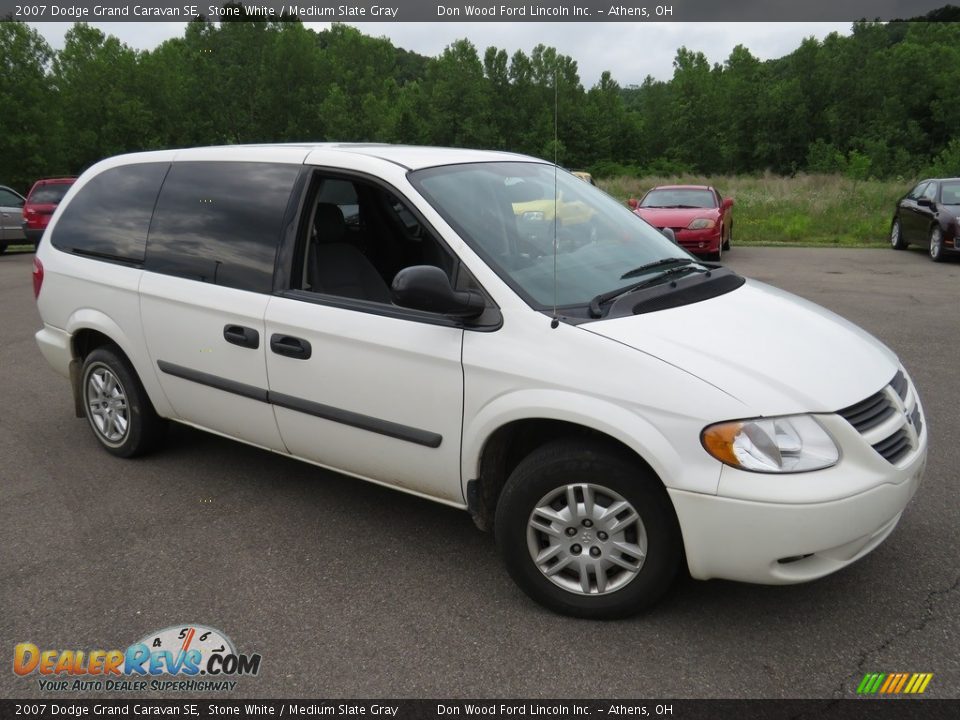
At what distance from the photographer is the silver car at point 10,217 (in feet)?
62.4

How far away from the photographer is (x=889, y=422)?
9.61 feet

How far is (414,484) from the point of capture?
137 inches

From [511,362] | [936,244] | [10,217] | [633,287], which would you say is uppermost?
[633,287]

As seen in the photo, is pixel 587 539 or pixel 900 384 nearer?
pixel 587 539

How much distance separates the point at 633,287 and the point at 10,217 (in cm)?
1989

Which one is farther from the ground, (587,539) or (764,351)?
(764,351)

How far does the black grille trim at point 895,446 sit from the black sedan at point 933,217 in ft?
41.8

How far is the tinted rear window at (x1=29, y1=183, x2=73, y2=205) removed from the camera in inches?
711

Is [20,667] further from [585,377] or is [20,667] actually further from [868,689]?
[868,689]

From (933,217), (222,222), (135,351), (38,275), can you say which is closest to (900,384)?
(222,222)

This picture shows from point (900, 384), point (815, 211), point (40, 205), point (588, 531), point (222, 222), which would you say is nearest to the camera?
point (588, 531)

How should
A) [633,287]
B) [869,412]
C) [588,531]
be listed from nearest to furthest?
[869,412] → [588,531] → [633,287]

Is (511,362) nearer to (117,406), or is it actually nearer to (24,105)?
(117,406)

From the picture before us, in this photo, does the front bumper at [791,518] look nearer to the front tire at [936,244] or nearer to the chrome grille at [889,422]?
the chrome grille at [889,422]
